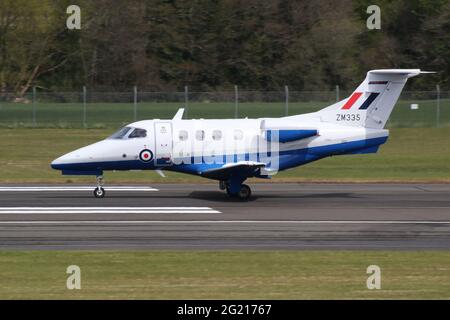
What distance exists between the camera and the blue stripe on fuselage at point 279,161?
25.1 metres

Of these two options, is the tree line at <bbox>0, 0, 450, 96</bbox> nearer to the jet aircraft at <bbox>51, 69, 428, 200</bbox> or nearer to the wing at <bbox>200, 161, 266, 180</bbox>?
the jet aircraft at <bbox>51, 69, 428, 200</bbox>

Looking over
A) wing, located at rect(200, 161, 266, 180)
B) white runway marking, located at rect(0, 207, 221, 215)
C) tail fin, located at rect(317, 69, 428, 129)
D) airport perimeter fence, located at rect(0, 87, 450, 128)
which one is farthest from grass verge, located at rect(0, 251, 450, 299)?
airport perimeter fence, located at rect(0, 87, 450, 128)

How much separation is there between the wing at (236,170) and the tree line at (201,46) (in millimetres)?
31704

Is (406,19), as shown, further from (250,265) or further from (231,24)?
(250,265)

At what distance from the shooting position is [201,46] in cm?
5897

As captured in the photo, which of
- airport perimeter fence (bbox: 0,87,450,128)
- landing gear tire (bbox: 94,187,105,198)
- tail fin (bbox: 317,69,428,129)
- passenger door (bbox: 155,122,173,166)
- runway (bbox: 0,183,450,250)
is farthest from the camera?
airport perimeter fence (bbox: 0,87,450,128)

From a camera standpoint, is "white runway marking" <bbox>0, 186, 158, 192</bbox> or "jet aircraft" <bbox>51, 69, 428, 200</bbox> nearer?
"jet aircraft" <bbox>51, 69, 428, 200</bbox>

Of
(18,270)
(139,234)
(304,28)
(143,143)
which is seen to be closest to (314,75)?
(304,28)

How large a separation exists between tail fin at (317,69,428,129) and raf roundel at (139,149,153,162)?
472 centimetres

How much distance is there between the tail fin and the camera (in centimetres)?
2559

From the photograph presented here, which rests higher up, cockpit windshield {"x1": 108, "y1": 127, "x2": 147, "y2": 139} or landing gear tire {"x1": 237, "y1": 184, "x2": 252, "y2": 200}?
cockpit windshield {"x1": 108, "y1": 127, "x2": 147, "y2": 139}

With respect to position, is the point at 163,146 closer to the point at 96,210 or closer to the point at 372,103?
the point at 96,210

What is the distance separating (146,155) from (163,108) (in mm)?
21274

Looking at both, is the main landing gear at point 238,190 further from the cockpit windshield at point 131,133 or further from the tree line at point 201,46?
the tree line at point 201,46
